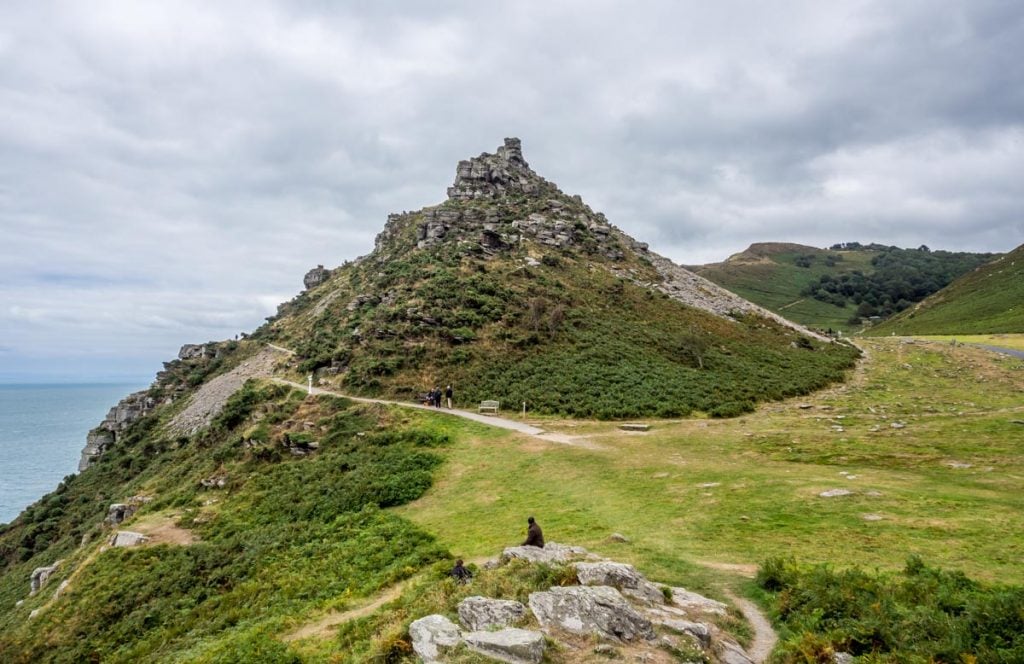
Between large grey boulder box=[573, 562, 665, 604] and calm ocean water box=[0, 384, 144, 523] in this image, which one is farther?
calm ocean water box=[0, 384, 144, 523]

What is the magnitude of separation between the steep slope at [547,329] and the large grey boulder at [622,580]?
2246 centimetres

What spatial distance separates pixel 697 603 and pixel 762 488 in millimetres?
9030

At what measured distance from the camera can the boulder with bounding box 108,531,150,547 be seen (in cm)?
2291

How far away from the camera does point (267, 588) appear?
16.3 meters

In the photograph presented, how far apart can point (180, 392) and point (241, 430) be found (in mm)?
37860

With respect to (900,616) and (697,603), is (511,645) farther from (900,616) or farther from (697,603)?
(900,616)

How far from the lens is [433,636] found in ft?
27.8

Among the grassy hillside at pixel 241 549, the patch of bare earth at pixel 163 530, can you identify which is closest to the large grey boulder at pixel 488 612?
the grassy hillside at pixel 241 549

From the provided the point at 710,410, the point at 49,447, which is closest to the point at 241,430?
the point at 710,410

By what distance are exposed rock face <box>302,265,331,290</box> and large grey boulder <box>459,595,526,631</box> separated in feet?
325

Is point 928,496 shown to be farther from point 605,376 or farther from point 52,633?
point 52,633

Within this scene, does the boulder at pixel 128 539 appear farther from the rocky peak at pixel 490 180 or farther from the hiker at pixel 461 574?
the rocky peak at pixel 490 180

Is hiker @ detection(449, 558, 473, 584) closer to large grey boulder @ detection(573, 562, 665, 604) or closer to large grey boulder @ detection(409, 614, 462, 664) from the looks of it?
Result: large grey boulder @ detection(409, 614, 462, 664)

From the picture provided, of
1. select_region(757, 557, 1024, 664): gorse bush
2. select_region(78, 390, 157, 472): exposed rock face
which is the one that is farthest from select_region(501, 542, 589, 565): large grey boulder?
select_region(78, 390, 157, 472): exposed rock face
